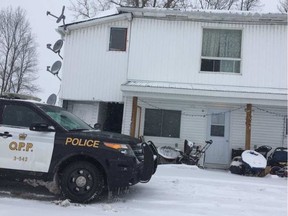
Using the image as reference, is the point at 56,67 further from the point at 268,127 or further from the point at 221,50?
the point at 268,127

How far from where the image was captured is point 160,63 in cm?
1454

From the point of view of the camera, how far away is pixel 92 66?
15.0 metres

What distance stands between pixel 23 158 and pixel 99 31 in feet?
30.7

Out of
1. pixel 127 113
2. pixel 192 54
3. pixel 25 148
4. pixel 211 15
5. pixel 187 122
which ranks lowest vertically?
pixel 25 148

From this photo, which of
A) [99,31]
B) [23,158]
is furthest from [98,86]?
[23,158]

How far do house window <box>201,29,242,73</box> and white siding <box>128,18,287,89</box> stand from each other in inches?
8.0

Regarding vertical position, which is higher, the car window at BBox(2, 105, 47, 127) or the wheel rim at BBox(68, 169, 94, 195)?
the car window at BBox(2, 105, 47, 127)

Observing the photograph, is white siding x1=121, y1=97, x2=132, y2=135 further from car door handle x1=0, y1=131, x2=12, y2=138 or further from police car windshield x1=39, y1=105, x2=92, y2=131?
car door handle x1=0, y1=131, x2=12, y2=138

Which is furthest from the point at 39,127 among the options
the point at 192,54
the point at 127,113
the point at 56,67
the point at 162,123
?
the point at 56,67

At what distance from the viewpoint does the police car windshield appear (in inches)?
280

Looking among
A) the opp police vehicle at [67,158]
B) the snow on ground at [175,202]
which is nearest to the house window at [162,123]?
the snow on ground at [175,202]

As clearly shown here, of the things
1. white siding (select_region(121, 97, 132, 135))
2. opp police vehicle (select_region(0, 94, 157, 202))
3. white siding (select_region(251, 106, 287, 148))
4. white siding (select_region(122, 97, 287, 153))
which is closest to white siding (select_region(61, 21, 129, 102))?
white siding (select_region(121, 97, 132, 135))

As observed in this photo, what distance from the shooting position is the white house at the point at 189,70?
1418 cm

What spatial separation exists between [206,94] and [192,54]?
7.42 feet
